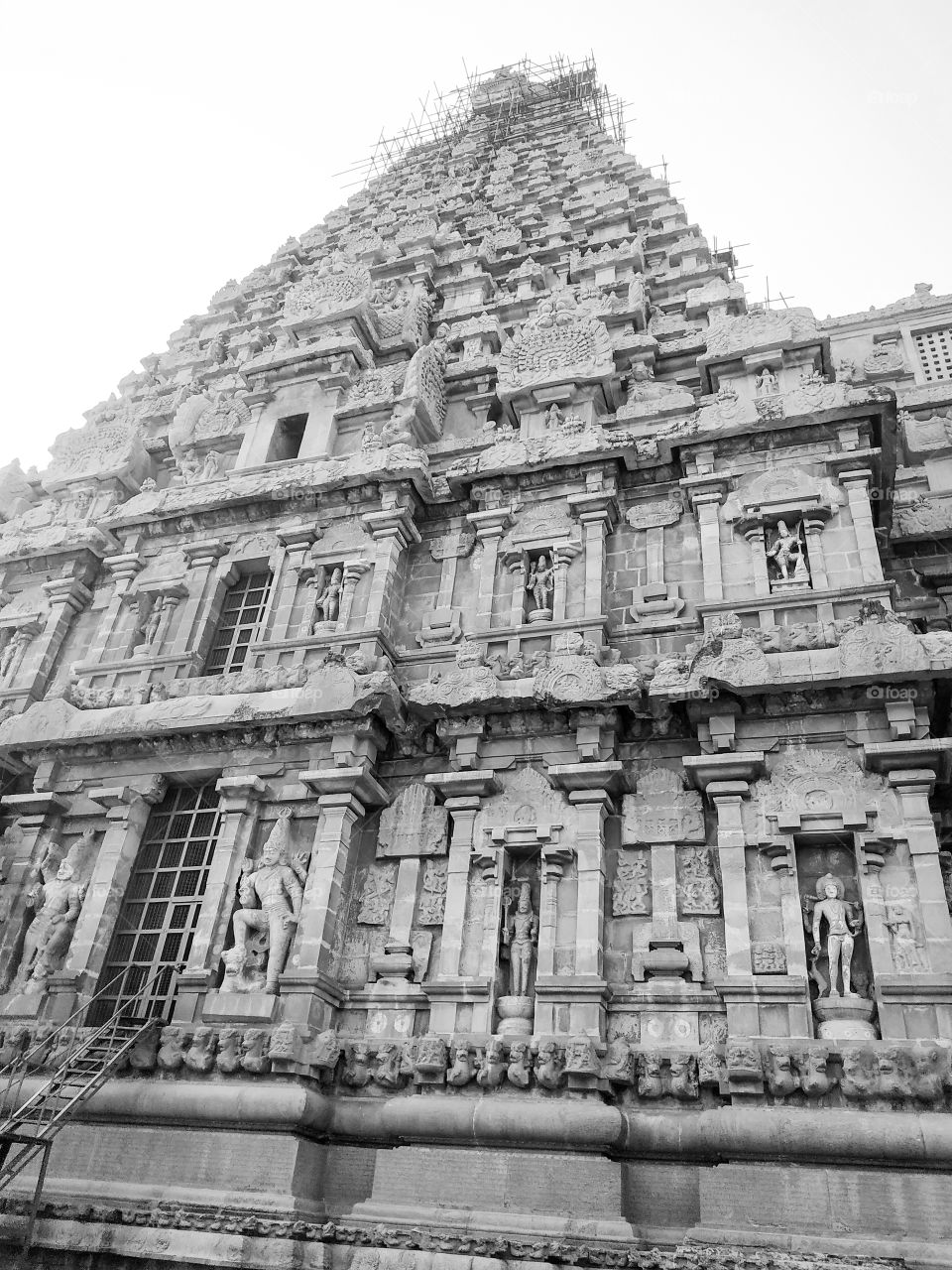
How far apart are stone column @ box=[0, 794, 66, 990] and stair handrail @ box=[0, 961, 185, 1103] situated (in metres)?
1.88

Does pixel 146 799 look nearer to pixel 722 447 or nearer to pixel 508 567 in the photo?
pixel 508 567

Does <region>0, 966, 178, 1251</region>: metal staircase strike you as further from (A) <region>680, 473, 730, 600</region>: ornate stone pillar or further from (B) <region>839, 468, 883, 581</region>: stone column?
(B) <region>839, 468, 883, 581</region>: stone column

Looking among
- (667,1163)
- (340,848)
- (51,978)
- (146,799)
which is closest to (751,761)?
(667,1163)

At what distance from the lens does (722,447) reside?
16.0 meters

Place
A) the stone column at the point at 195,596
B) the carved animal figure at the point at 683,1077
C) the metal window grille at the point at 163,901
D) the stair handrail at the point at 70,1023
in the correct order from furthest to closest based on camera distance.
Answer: the stone column at the point at 195,596 < the metal window grille at the point at 163,901 < the stair handrail at the point at 70,1023 < the carved animal figure at the point at 683,1077

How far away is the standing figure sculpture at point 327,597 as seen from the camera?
16734 millimetres

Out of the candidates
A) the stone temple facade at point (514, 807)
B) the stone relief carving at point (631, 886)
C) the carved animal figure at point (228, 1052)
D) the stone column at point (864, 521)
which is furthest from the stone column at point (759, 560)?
the carved animal figure at point (228, 1052)

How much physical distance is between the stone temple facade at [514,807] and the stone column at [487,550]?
2.8 inches

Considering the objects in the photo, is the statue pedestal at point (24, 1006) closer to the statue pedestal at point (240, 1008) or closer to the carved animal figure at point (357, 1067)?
the statue pedestal at point (240, 1008)

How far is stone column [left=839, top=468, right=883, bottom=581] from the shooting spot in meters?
13.9

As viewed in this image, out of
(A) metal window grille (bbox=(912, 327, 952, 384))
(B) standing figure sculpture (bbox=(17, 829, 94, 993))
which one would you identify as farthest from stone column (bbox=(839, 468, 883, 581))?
(B) standing figure sculpture (bbox=(17, 829, 94, 993))

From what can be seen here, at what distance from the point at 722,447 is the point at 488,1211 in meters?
11.6

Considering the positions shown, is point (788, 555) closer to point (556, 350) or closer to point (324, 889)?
point (556, 350)

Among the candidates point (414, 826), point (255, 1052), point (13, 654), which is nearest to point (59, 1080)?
point (255, 1052)
